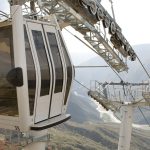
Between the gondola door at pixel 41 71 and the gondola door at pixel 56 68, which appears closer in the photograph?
the gondola door at pixel 41 71

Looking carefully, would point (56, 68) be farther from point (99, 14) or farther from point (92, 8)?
point (99, 14)

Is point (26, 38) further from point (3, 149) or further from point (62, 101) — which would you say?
point (3, 149)

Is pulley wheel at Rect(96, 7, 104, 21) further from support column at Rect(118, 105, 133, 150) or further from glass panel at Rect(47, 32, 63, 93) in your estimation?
support column at Rect(118, 105, 133, 150)

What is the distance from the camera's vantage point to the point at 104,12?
55.1ft

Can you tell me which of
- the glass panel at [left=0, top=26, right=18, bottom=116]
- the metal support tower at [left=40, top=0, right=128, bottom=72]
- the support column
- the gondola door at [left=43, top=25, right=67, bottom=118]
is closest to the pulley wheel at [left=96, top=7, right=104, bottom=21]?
the metal support tower at [left=40, top=0, right=128, bottom=72]

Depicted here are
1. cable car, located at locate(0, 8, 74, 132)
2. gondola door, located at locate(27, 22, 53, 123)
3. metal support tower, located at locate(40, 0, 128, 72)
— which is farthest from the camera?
metal support tower, located at locate(40, 0, 128, 72)

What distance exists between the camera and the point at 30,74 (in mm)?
7008

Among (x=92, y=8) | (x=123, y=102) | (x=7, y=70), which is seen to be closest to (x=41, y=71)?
(x=7, y=70)

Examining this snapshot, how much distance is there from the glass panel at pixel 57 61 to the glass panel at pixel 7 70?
3.44 ft

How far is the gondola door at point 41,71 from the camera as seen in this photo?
732cm

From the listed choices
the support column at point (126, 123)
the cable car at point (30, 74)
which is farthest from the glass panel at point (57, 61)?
the support column at point (126, 123)

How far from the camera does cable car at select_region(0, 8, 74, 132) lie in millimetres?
6953

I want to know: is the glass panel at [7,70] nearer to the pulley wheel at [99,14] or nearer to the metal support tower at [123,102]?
the pulley wheel at [99,14]

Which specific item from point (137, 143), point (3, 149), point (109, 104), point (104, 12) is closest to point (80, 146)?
point (137, 143)
